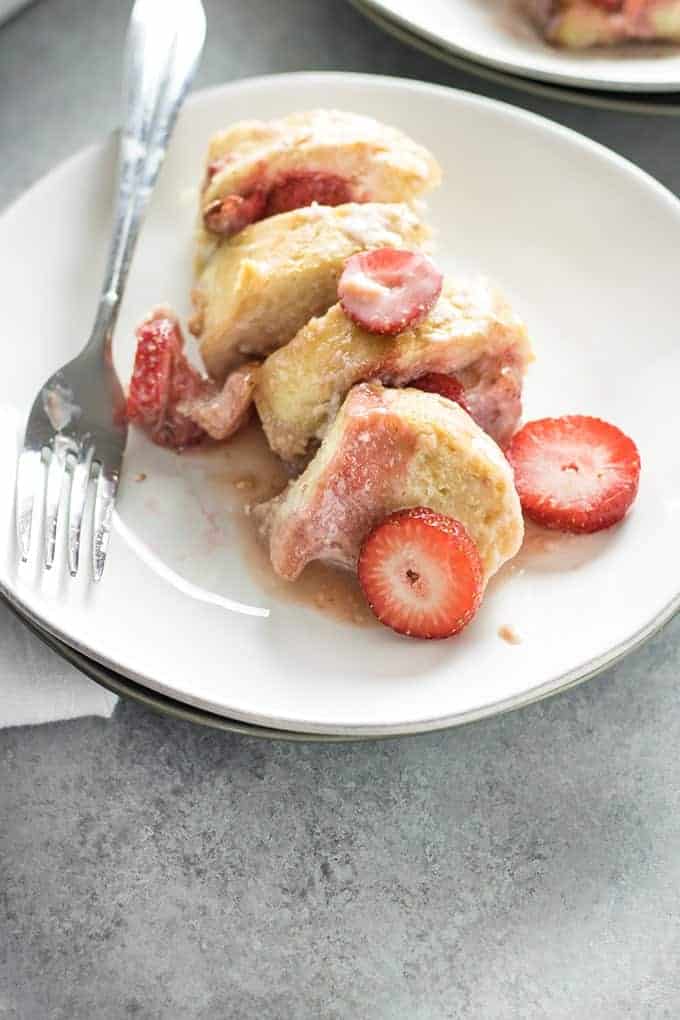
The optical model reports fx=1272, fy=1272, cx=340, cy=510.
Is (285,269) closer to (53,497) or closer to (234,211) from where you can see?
(234,211)

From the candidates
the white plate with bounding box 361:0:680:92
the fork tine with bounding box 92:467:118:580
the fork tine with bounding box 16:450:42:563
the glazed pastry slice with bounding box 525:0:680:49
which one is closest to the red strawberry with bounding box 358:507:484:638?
the fork tine with bounding box 92:467:118:580

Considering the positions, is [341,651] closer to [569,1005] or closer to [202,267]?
[569,1005]

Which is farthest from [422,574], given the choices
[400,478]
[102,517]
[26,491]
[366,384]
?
[26,491]

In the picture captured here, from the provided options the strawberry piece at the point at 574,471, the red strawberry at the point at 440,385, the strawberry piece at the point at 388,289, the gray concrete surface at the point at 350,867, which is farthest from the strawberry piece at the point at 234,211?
the gray concrete surface at the point at 350,867

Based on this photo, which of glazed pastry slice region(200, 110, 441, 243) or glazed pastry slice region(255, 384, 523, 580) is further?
glazed pastry slice region(200, 110, 441, 243)

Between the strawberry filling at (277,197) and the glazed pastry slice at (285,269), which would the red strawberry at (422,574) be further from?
the strawberry filling at (277,197)

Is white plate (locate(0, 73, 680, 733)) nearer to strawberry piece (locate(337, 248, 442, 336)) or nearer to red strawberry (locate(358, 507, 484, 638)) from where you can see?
red strawberry (locate(358, 507, 484, 638))
